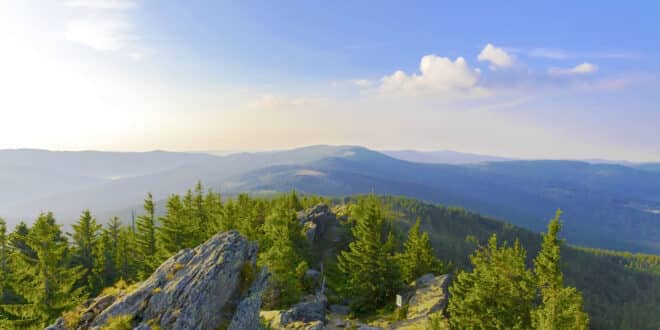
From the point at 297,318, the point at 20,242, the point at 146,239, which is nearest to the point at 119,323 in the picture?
the point at 297,318

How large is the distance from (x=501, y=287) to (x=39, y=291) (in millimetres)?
40804

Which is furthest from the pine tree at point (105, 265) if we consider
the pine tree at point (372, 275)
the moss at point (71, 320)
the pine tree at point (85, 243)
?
the pine tree at point (372, 275)

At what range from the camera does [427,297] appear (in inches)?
1478

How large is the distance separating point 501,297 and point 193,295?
2622 cm

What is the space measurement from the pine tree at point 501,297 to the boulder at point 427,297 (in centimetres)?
460

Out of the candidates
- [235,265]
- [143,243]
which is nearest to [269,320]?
[235,265]

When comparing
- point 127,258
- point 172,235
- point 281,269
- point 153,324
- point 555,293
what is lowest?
point 127,258

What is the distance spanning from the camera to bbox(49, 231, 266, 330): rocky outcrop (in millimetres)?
17094

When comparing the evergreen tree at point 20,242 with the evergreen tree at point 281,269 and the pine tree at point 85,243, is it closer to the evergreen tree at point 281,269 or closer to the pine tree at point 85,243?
the pine tree at point 85,243

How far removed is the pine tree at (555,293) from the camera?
70.7 feet

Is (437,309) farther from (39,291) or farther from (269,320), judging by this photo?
(39,291)

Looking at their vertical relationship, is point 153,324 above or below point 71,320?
above

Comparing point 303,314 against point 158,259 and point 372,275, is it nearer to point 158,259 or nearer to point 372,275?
point 372,275

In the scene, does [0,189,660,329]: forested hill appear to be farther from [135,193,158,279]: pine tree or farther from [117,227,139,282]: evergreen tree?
[117,227,139,282]: evergreen tree
